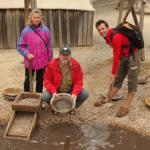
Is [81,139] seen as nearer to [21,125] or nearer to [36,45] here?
[21,125]

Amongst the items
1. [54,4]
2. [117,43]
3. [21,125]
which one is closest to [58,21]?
[54,4]

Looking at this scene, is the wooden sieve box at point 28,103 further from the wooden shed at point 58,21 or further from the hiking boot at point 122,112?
the wooden shed at point 58,21

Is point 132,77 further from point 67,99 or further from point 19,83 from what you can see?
point 19,83

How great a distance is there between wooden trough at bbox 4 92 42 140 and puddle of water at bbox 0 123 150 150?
0.13 meters

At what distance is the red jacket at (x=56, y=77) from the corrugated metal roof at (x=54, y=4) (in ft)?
18.5

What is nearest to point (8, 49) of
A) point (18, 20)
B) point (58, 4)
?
point (18, 20)

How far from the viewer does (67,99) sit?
24.6ft

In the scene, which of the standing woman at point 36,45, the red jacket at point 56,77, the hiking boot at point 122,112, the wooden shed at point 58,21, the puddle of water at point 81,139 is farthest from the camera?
the wooden shed at point 58,21

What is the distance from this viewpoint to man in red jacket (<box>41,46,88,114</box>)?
7.51 meters

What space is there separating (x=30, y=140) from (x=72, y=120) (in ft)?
3.27

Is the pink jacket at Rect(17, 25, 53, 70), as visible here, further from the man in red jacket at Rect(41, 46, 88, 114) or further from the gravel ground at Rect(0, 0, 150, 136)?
the gravel ground at Rect(0, 0, 150, 136)

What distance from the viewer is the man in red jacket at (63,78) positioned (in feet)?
24.6

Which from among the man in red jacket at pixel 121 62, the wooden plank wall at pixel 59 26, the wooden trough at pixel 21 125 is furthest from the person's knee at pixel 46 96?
the wooden plank wall at pixel 59 26

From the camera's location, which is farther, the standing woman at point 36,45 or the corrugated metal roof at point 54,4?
the corrugated metal roof at point 54,4
